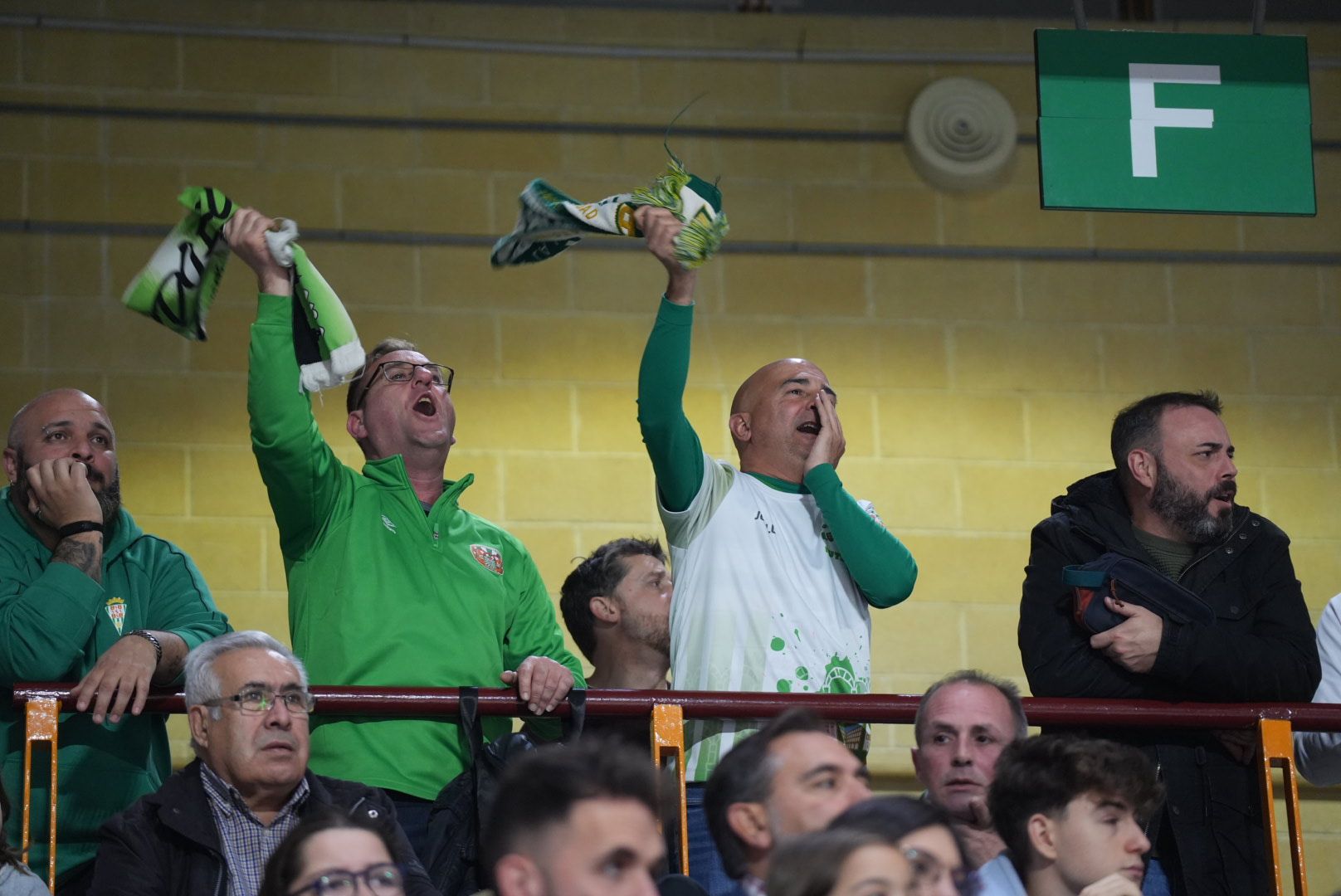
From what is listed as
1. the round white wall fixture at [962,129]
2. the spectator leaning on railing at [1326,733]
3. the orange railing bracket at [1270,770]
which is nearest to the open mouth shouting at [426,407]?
the orange railing bracket at [1270,770]

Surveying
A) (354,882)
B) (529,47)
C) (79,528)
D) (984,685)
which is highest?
(529,47)

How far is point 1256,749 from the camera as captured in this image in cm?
363

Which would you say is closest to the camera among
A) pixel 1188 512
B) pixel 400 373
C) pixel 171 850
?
pixel 171 850

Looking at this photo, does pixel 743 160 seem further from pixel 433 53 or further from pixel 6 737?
pixel 6 737

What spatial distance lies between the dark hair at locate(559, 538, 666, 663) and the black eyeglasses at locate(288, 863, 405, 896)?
1.90 meters

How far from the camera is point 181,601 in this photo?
3.75 meters

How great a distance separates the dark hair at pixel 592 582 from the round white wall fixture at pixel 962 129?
6.95ft

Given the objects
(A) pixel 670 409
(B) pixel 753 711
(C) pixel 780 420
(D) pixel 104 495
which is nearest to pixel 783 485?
(C) pixel 780 420

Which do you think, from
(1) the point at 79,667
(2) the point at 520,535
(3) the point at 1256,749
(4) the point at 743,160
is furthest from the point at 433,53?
(3) the point at 1256,749

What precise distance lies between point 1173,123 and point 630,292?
2230 mm

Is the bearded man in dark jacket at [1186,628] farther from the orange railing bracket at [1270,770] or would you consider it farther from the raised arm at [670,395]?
the raised arm at [670,395]

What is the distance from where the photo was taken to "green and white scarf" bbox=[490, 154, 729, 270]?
12.7ft

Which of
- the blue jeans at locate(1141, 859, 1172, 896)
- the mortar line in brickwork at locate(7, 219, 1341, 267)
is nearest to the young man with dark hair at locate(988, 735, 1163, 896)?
the blue jeans at locate(1141, 859, 1172, 896)

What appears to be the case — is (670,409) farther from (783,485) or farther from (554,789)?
(554,789)
